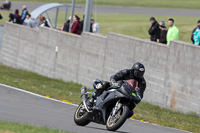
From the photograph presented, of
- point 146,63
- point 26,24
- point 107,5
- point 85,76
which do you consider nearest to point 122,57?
point 146,63

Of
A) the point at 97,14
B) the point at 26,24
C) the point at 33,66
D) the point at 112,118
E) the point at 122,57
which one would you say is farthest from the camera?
the point at 97,14

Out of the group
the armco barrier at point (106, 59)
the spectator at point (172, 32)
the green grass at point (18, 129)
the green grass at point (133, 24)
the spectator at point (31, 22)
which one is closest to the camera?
the green grass at point (18, 129)

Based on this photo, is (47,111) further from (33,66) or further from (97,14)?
(97,14)

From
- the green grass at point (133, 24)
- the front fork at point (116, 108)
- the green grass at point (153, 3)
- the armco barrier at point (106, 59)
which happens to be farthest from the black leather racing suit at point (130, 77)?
the green grass at point (153, 3)

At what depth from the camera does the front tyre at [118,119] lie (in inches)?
391

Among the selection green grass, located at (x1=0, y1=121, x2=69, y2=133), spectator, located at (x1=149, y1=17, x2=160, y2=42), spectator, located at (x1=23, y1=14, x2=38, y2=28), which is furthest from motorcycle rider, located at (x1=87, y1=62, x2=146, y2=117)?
spectator, located at (x1=23, y1=14, x2=38, y2=28)

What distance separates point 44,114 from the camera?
12.9 meters

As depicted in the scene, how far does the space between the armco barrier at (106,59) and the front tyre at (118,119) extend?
22.2ft

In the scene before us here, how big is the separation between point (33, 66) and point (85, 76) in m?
4.73

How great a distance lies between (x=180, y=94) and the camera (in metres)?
17.2

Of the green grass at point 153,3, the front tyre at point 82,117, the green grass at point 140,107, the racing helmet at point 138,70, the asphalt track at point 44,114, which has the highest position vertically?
the racing helmet at point 138,70

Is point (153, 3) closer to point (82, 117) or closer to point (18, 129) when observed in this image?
point (82, 117)

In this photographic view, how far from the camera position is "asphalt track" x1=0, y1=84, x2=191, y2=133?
1097 centimetres

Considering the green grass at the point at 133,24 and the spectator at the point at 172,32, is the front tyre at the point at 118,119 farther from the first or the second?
the green grass at the point at 133,24
